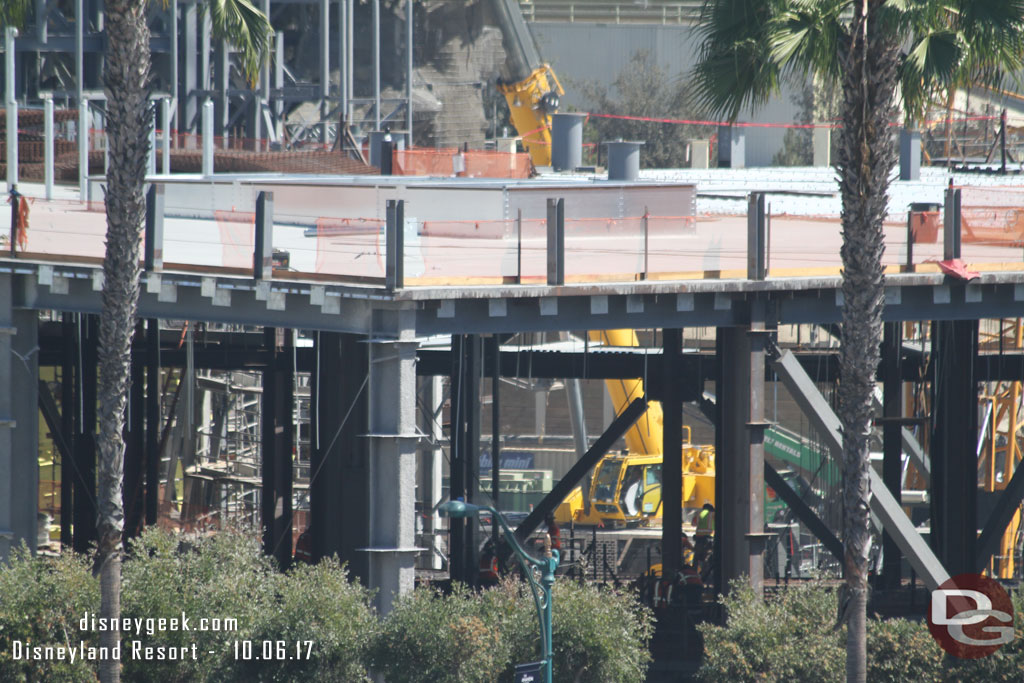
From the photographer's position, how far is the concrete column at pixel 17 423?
819 inches

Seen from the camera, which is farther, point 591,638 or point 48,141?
point 48,141

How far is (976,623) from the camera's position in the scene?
1694 cm

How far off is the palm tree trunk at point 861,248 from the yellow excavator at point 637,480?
23178 mm

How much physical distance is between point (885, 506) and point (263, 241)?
27.6ft

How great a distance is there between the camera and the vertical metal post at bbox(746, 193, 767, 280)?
19438mm

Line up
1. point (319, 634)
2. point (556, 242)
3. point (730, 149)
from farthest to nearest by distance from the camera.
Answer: point (730, 149)
point (556, 242)
point (319, 634)

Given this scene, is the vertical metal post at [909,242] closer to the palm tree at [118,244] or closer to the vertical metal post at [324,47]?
the palm tree at [118,244]

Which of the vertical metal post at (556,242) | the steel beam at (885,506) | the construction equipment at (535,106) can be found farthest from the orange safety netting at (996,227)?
the construction equipment at (535,106)

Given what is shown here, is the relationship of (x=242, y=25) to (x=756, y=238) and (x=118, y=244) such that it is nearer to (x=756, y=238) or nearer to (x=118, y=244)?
(x=118, y=244)

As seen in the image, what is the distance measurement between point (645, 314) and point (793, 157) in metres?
57.5

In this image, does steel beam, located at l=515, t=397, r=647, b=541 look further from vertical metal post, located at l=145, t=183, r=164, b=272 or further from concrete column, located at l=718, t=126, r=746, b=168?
concrete column, located at l=718, t=126, r=746, b=168

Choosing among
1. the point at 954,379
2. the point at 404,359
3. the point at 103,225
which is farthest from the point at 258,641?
the point at 954,379

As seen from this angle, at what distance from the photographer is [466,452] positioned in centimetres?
2502

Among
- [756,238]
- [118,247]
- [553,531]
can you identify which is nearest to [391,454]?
[118,247]
